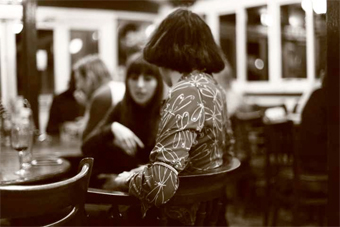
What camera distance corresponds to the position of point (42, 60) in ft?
27.3

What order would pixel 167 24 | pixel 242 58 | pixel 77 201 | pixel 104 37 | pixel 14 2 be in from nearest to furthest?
pixel 77 201, pixel 167 24, pixel 14 2, pixel 242 58, pixel 104 37

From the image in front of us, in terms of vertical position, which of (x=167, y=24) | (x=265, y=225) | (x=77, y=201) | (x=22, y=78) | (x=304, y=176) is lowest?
(x=265, y=225)

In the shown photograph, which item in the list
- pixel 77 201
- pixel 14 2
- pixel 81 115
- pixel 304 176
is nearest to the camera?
pixel 77 201

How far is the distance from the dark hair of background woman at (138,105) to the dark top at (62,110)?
242 centimetres

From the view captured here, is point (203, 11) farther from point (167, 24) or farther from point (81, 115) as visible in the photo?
point (167, 24)

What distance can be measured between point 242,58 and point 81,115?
3715 millimetres

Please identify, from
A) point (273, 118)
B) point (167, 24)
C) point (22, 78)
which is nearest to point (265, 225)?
point (273, 118)

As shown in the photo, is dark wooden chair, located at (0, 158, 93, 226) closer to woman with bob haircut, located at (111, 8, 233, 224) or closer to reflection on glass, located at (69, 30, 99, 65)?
woman with bob haircut, located at (111, 8, 233, 224)

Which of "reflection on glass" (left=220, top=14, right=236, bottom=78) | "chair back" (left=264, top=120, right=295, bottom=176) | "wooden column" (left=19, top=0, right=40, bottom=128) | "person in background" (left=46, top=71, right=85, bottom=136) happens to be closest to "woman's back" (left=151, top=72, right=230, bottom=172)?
"wooden column" (left=19, top=0, right=40, bottom=128)

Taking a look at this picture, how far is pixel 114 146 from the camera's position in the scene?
8.00 feet

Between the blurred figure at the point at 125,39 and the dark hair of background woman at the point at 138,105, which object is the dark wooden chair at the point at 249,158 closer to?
the dark hair of background woman at the point at 138,105

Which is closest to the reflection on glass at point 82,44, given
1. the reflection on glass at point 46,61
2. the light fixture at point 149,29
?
the reflection on glass at point 46,61

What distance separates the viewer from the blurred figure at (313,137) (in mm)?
3061

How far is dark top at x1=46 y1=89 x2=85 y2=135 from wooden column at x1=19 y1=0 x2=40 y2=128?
198 cm
